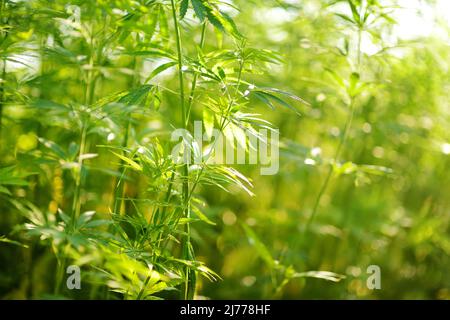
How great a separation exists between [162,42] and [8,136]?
2.98 feet

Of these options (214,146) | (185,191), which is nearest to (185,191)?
(185,191)

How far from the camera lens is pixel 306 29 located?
2281mm

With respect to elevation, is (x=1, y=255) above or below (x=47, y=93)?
below

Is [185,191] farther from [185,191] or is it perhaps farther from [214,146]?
[214,146]

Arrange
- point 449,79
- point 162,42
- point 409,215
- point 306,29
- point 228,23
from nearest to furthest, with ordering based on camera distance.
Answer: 1. point 228,23
2. point 162,42
3. point 449,79
4. point 306,29
5. point 409,215

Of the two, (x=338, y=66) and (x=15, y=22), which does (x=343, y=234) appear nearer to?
(x=338, y=66)

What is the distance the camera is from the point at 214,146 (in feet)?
3.83

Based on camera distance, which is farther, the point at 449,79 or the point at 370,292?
the point at 370,292

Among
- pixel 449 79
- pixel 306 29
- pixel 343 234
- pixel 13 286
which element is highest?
pixel 306 29

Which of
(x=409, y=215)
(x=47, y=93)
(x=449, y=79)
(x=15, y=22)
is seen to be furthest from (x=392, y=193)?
(x=15, y=22)

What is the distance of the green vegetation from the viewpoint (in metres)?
1.17

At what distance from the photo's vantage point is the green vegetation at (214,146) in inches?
46.0

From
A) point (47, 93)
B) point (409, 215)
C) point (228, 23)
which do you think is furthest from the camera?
point (409, 215)

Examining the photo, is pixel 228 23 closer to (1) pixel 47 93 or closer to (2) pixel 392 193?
(1) pixel 47 93
